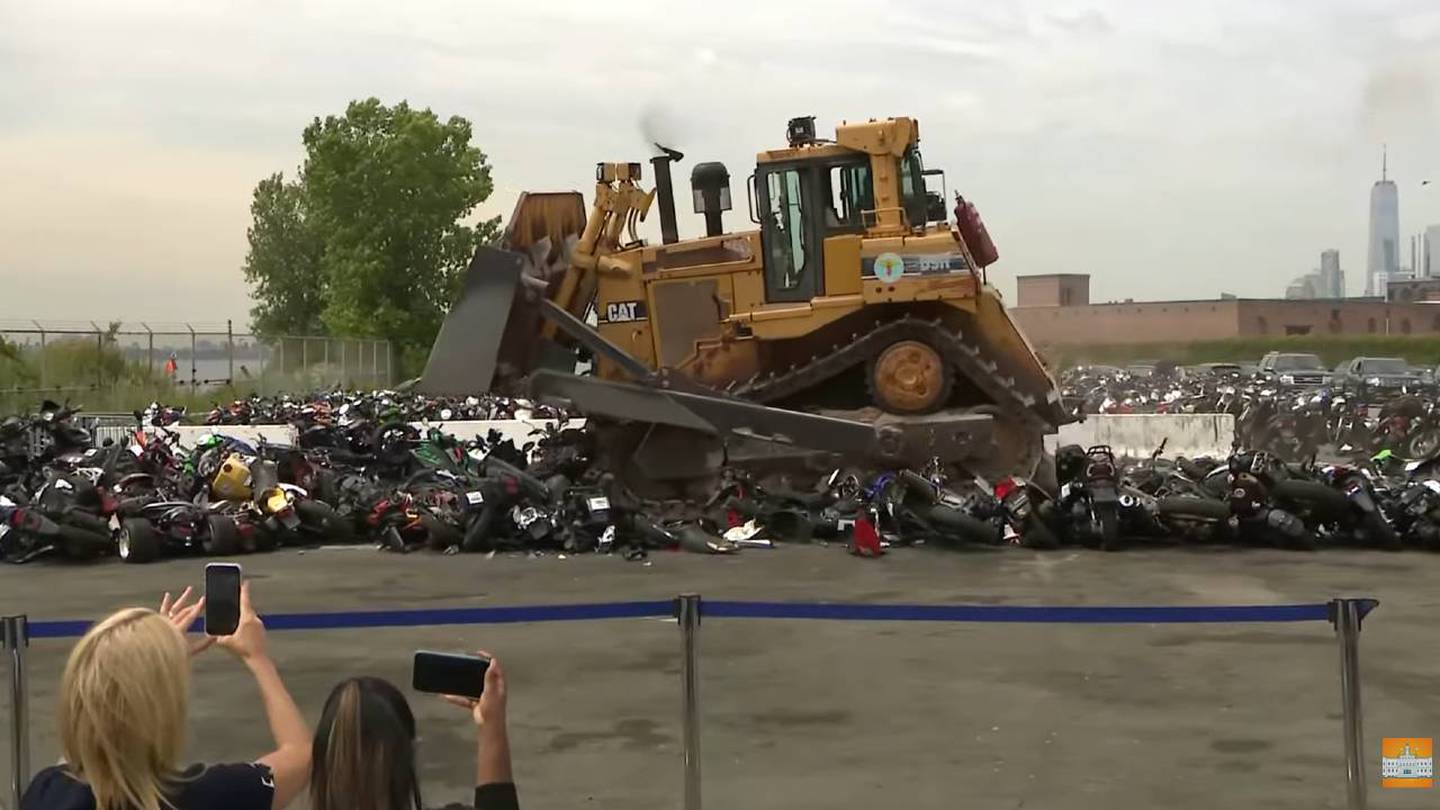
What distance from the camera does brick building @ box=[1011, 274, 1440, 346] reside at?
23.2m

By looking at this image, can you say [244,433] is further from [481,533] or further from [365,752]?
[365,752]

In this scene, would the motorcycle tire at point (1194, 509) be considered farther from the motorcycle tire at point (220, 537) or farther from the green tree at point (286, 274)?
the green tree at point (286, 274)

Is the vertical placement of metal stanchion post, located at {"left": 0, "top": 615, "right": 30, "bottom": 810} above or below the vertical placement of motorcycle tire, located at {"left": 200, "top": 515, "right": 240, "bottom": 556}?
above

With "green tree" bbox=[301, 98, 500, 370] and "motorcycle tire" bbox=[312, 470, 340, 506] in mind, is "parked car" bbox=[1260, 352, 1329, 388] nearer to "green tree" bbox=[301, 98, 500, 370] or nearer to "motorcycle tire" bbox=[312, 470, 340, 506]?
"motorcycle tire" bbox=[312, 470, 340, 506]

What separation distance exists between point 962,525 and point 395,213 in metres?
42.7

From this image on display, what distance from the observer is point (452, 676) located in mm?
3346

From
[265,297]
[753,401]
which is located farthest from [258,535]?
[265,297]

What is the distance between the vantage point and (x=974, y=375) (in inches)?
658

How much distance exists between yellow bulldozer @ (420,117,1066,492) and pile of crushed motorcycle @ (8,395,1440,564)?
0.69 meters

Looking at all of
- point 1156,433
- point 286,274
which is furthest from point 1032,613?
point 286,274

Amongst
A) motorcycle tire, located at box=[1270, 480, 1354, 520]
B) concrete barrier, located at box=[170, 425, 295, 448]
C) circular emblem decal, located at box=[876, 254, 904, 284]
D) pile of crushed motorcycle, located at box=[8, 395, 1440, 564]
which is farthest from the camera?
concrete barrier, located at box=[170, 425, 295, 448]

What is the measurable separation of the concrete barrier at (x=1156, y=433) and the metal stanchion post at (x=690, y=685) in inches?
736

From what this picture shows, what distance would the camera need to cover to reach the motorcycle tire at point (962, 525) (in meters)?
14.2

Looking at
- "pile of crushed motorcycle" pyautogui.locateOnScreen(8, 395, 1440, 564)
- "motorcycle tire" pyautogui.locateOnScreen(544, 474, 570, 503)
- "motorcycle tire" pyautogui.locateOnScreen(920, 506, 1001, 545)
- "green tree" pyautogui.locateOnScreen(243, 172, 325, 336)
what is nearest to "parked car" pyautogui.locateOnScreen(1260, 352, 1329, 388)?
"pile of crushed motorcycle" pyautogui.locateOnScreen(8, 395, 1440, 564)
